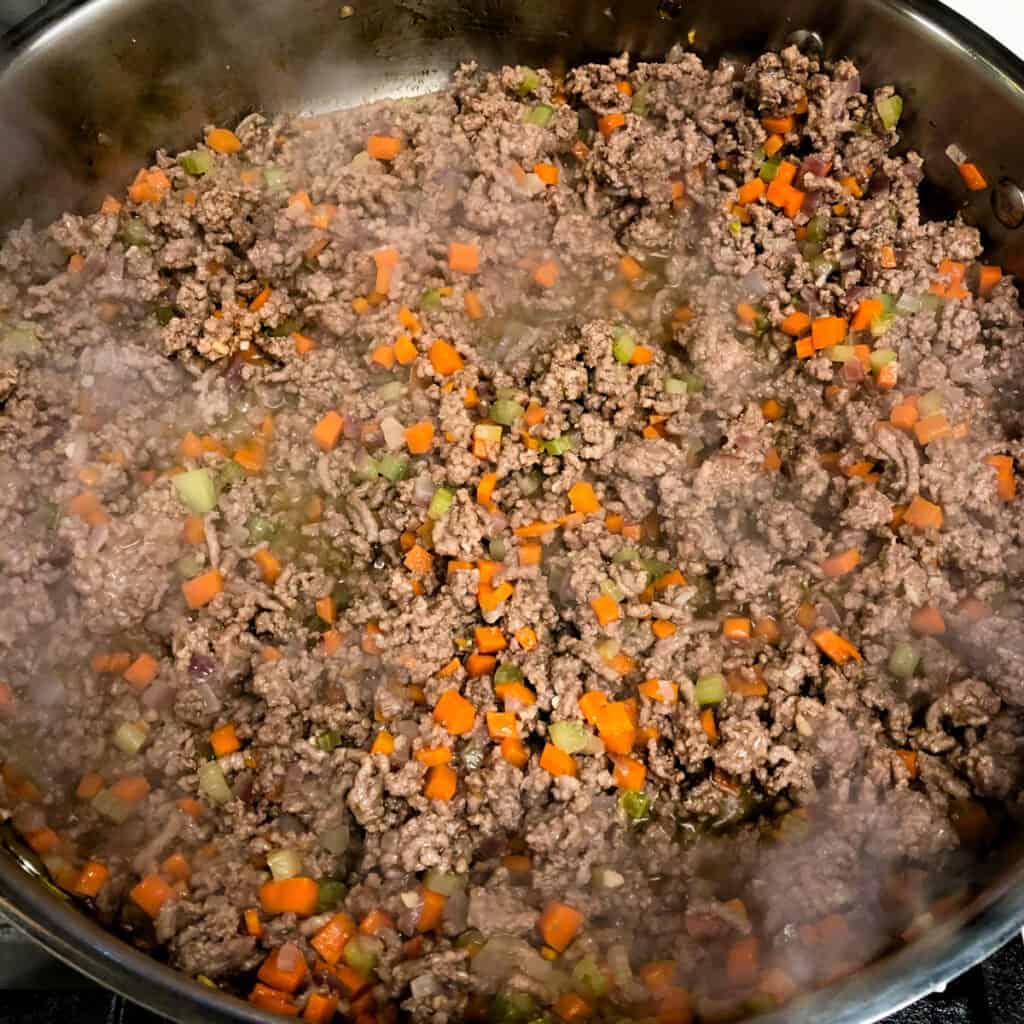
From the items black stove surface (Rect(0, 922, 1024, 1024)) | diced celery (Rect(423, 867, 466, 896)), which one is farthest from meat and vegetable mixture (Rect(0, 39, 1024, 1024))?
black stove surface (Rect(0, 922, 1024, 1024))

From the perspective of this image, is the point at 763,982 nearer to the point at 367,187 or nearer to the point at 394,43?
the point at 367,187

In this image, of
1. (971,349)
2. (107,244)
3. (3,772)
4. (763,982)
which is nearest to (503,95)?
(107,244)

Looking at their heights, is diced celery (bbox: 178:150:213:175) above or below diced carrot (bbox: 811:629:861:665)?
below

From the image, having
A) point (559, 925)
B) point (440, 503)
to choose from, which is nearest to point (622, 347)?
point (440, 503)

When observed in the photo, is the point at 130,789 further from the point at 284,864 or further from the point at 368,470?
the point at 368,470

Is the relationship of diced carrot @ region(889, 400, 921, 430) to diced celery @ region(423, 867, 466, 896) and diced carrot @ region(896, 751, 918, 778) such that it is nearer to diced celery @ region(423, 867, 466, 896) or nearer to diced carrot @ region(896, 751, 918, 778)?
diced carrot @ region(896, 751, 918, 778)

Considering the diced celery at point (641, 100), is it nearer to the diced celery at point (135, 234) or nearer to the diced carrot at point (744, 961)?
the diced celery at point (135, 234)
